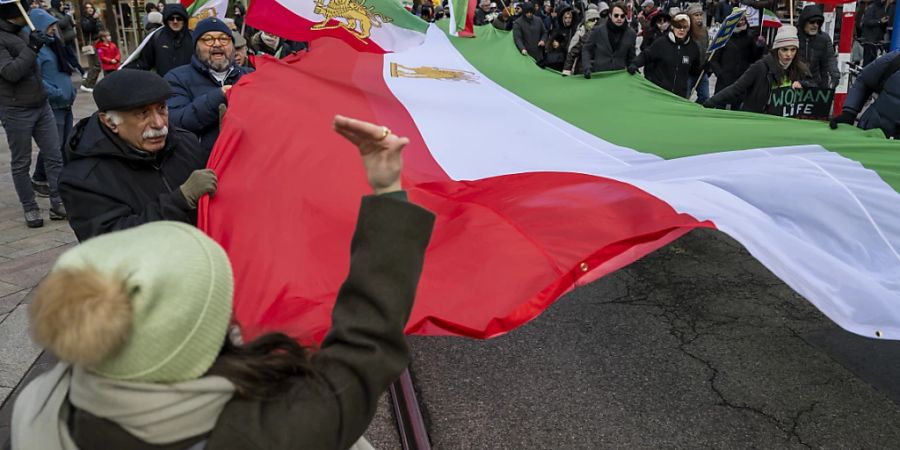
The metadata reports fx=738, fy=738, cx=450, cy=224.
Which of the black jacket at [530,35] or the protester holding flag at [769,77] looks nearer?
the protester holding flag at [769,77]

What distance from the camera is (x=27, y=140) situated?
5992mm

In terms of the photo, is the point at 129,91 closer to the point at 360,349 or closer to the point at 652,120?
the point at 360,349

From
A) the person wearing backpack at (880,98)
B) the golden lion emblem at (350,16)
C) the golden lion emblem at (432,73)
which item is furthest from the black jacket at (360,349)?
the golden lion emblem at (350,16)

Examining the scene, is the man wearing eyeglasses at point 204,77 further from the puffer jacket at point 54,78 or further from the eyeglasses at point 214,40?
the puffer jacket at point 54,78

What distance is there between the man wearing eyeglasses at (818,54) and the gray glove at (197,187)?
5.92 metres

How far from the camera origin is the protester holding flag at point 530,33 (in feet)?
40.9

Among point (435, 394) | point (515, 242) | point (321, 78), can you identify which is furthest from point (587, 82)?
point (515, 242)

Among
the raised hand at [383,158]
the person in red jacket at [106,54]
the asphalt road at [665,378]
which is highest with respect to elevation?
the raised hand at [383,158]

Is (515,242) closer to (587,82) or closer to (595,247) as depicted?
(595,247)

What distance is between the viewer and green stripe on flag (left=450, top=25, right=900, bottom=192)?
3.40 metres

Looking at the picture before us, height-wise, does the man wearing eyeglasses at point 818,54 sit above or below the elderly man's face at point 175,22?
below

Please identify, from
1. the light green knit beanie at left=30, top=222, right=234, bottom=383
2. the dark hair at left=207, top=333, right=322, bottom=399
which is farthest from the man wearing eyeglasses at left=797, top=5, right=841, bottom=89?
the light green knit beanie at left=30, top=222, right=234, bottom=383

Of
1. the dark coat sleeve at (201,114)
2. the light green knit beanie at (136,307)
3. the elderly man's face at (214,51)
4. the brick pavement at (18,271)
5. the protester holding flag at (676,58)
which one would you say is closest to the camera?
the light green knit beanie at (136,307)

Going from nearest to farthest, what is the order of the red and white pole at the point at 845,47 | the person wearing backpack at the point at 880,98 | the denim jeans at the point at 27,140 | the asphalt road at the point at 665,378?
Answer: the asphalt road at the point at 665,378 → the person wearing backpack at the point at 880,98 → the denim jeans at the point at 27,140 → the red and white pole at the point at 845,47
